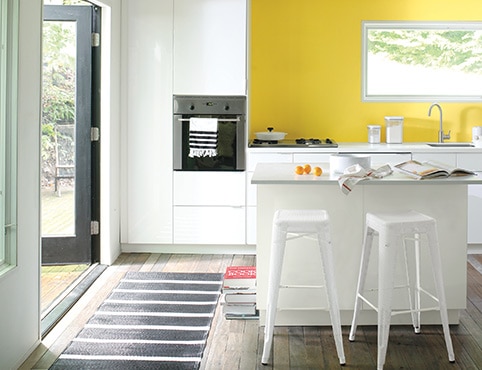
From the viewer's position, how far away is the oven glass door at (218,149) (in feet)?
18.1

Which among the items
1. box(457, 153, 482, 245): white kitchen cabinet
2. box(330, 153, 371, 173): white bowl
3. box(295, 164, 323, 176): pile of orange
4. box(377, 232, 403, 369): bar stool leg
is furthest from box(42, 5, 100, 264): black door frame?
box(457, 153, 482, 245): white kitchen cabinet

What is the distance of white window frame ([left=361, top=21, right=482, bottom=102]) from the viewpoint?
20.2 feet

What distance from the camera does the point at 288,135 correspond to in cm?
625

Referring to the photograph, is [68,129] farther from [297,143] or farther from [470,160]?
[470,160]

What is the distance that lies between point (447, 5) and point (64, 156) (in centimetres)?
369

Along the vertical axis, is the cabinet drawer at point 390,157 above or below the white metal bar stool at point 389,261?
above

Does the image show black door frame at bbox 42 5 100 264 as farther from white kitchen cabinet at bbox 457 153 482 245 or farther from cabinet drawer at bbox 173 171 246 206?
white kitchen cabinet at bbox 457 153 482 245

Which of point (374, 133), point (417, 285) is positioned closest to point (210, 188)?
point (374, 133)

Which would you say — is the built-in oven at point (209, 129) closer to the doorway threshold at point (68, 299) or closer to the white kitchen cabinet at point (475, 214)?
the doorway threshold at point (68, 299)

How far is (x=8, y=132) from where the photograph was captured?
3.14m

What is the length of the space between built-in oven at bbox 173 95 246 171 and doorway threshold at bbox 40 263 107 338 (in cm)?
118

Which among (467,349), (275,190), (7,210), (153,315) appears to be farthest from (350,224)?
(7,210)

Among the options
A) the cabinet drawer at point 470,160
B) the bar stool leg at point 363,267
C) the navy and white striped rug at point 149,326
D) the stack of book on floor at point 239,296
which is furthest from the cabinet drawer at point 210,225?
the bar stool leg at point 363,267

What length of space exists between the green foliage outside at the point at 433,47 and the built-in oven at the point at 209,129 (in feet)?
5.26
